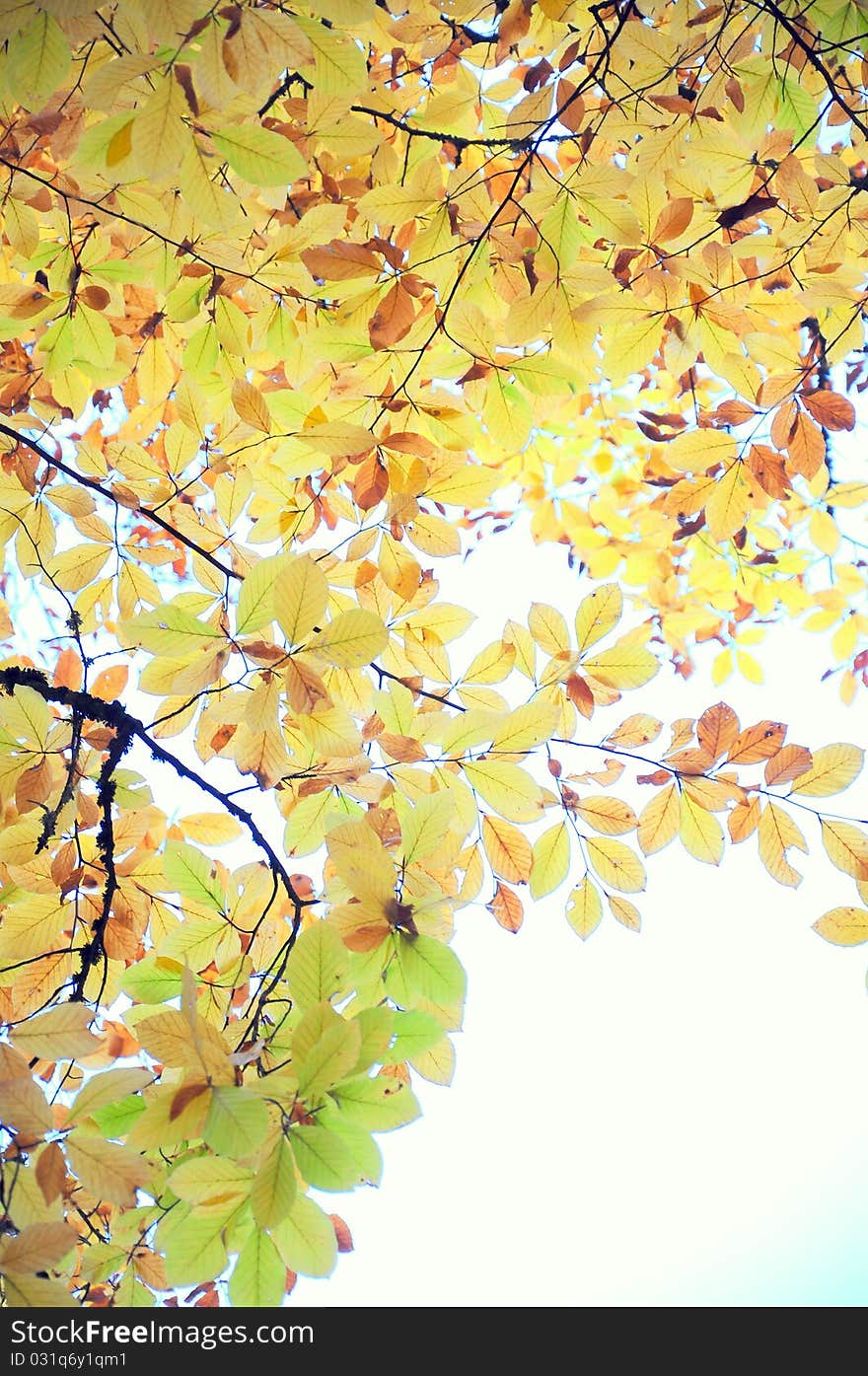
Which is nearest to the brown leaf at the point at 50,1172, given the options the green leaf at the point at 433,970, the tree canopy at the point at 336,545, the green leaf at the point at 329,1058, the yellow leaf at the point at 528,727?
the tree canopy at the point at 336,545

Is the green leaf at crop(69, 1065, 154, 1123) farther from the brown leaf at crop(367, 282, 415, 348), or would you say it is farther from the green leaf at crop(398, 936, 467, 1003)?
the brown leaf at crop(367, 282, 415, 348)

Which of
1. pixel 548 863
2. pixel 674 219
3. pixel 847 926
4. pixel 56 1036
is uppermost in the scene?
pixel 674 219

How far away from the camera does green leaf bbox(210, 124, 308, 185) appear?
88cm

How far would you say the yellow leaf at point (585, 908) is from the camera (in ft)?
3.95

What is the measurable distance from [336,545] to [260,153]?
1.66ft

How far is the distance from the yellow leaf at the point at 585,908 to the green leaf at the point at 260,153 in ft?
3.14

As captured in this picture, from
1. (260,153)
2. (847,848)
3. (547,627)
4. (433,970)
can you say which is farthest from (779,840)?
(260,153)

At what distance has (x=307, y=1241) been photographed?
0.81 m

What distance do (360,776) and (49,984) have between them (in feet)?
1.74

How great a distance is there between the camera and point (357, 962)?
3.04 ft

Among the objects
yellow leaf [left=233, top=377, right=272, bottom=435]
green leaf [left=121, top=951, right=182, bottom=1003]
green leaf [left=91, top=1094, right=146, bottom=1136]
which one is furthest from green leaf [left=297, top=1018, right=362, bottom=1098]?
yellow leaf [left=233, top=377, right=272, bottom=435]

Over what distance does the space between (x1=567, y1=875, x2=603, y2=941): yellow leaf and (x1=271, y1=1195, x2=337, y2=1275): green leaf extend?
53 cm

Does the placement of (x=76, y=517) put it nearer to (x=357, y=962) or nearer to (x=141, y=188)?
(x=141, y=188)

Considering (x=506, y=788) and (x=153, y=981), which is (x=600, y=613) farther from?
(x=153, y=981)
